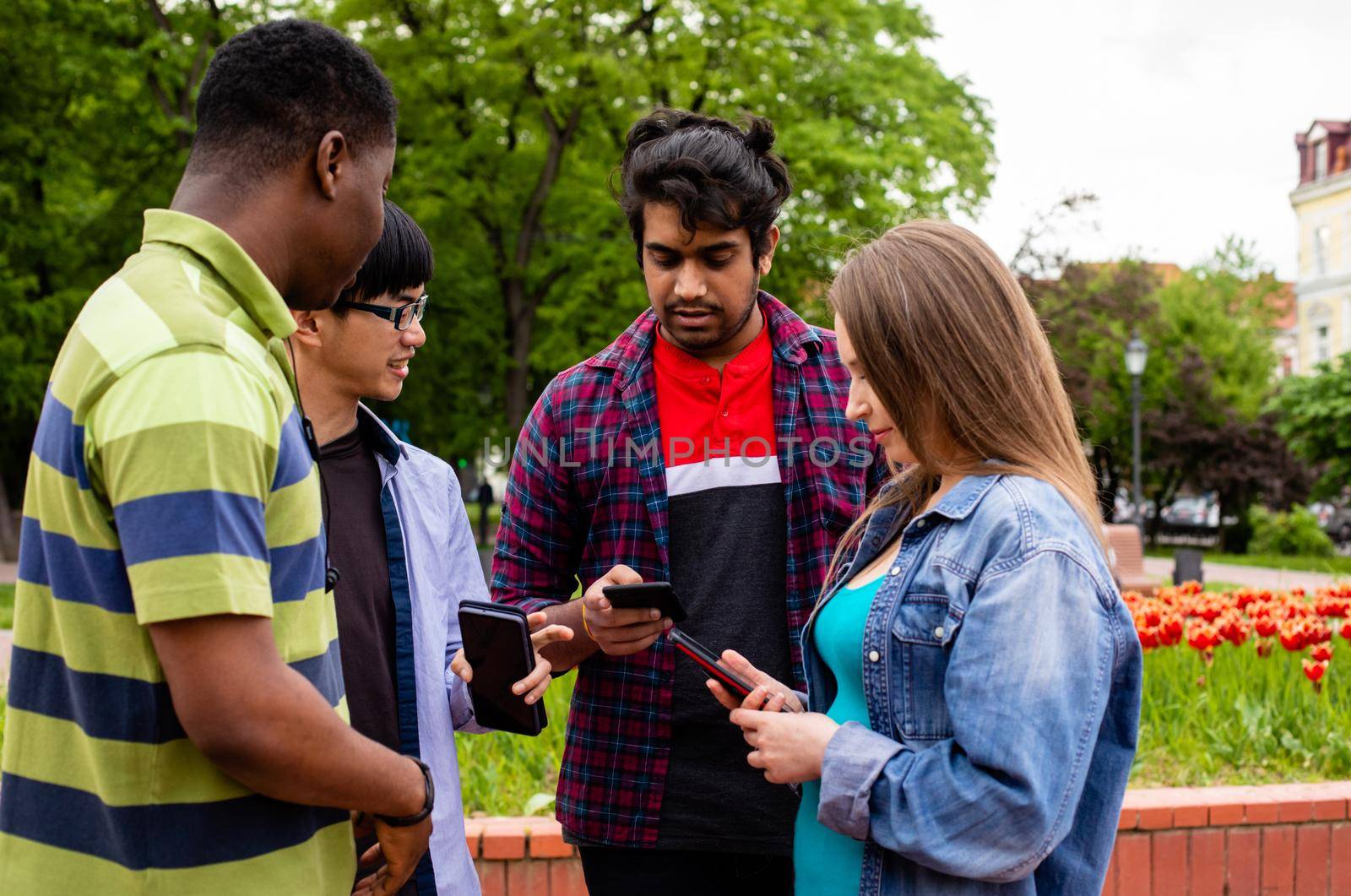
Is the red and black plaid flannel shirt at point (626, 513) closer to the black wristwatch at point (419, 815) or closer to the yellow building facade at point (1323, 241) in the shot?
the black wristwatch at point (419, 815)

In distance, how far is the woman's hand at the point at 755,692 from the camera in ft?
6.97

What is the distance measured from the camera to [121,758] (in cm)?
145

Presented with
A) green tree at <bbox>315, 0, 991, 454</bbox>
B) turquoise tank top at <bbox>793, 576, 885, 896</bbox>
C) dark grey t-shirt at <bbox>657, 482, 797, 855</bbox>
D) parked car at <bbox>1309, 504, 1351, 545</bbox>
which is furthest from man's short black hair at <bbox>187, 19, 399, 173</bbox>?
parked car at <bbox>1309, 504, 1351, 545</bbox>

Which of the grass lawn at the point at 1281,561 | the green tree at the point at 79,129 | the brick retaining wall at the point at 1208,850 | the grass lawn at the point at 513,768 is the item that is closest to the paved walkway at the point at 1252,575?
the grass lawn at the point at 1281,561

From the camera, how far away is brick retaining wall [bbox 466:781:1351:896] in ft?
12.4

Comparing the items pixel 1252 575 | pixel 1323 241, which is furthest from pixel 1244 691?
pixel 1323 241

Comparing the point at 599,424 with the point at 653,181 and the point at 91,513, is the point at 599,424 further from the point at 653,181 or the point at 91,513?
the point at 91,513

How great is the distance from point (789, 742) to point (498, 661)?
2.09 ft

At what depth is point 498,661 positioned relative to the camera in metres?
2.27

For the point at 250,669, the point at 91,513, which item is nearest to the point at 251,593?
the point at 250,669

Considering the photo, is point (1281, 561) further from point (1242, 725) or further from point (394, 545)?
point (394, 545)

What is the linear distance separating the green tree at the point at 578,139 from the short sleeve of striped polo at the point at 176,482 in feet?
51.2

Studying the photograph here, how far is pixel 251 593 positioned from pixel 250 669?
95 mm

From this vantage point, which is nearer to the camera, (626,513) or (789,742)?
(789,742)
